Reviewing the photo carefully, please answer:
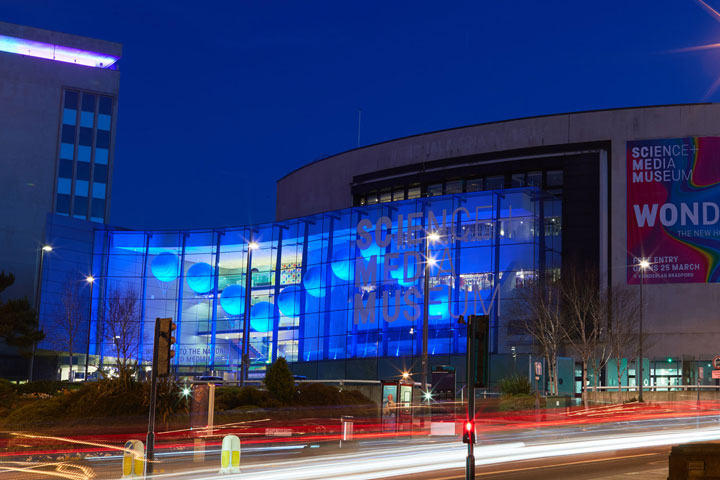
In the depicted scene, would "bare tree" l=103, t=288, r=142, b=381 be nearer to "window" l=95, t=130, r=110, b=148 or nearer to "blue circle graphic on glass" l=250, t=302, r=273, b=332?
"blue circle graphic on glass" l=250, t=302, r=273, b=332

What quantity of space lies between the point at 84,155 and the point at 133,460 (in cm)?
8402

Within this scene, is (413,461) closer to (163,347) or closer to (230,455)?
(230,455)

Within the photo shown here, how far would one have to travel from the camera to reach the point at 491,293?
66.9 meters

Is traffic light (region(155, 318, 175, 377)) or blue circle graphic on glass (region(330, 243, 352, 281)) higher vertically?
blue circle graphic on glass (region(330, 243, 352, 281))

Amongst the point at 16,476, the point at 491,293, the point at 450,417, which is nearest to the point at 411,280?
the point at 491,293

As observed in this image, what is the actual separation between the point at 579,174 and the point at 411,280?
598 inches

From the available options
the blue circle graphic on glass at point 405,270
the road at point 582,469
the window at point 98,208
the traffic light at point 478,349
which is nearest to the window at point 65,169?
the window at point 98,208

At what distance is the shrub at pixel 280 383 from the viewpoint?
144 feet

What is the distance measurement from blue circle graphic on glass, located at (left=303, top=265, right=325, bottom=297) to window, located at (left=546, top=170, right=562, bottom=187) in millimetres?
19508

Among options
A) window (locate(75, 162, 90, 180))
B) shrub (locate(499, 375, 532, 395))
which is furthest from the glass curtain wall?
window (locate(75, 162, 90, 180))

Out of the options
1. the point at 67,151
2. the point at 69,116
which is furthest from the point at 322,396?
the point at 69,116

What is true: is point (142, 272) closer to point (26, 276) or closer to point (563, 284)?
point (26, 276)

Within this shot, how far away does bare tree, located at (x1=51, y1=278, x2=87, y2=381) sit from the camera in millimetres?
77312

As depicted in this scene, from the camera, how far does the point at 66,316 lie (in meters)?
76.1
